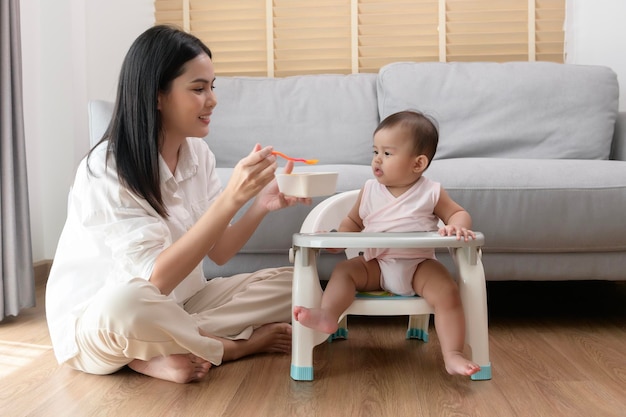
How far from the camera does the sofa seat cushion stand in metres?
1.99

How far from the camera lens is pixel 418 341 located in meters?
1.88

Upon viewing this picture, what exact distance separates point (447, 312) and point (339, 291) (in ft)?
0.78

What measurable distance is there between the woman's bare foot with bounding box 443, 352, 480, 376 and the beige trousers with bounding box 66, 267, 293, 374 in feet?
1.64

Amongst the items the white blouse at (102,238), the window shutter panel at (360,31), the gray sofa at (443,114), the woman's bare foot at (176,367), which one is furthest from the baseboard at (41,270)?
the woman's bare foot at (176,367)

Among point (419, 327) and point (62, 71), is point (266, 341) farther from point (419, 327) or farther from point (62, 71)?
point (62, 71)

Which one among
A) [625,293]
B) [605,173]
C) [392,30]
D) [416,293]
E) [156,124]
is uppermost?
[392,30]

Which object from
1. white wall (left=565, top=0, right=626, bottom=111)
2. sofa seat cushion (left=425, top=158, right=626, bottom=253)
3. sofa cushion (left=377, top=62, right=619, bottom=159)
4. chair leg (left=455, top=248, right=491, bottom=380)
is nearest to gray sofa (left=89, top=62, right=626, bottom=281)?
sofa cushion (left=377, top=62, right=619, bottom=159)

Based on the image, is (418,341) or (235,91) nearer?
(418,341)

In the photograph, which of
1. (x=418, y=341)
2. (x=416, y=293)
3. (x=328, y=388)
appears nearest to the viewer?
(x=328, y=388)

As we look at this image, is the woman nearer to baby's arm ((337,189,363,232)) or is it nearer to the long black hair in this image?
the long black hair

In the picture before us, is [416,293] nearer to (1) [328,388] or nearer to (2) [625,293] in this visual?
(1) [328,388]

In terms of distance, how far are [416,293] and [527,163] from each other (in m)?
0.73

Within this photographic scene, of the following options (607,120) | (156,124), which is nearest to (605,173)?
(607,120)

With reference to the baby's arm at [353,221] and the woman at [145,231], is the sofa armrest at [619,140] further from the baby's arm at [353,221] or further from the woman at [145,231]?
the woman at [145,231]
